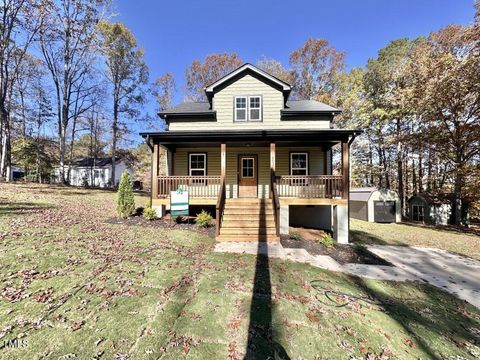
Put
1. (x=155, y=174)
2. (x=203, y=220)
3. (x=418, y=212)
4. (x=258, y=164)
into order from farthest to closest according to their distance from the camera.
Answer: (x=418, y=212) < (x=258, y=164) < (x=155, y=174) < (x=203, y=220)

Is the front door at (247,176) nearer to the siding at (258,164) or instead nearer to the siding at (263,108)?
the siding at (258,164)

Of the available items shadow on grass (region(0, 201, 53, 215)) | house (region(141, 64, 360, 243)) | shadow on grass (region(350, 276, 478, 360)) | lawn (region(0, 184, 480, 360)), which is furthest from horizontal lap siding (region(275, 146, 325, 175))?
shadow on grass (region(0, 201, 53, 215))

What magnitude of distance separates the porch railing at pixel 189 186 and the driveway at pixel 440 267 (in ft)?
23.1

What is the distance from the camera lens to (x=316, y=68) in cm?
2377

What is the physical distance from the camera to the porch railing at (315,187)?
9.32 m

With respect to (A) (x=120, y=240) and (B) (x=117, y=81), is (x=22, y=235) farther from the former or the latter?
(B) (x=117, y=81)

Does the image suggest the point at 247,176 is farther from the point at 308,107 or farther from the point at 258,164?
the point at 308,107

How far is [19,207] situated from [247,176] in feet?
33.2

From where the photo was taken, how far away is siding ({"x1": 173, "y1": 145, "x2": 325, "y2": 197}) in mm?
11703

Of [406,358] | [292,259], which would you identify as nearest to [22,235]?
[292,259]

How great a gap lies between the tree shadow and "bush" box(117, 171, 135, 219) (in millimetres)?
6838

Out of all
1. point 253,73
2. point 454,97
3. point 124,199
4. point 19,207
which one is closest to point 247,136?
point 253,73

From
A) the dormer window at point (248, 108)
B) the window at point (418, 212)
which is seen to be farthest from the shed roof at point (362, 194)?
the dormer window at point (248, 108)

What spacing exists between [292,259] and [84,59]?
80.4 ft
